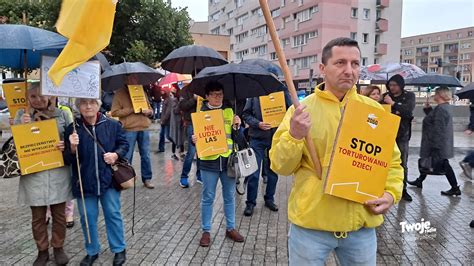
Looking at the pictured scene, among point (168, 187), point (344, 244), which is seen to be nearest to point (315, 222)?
point (344, 244)

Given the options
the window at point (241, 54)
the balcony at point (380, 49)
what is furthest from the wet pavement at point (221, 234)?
A: the window at point (241, 54)

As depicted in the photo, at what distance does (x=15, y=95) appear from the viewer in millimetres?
4250

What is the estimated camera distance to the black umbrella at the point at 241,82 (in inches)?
190

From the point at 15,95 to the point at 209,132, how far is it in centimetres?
210

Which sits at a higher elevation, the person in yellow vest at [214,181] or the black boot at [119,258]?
the person in yellow vest at [214,181]

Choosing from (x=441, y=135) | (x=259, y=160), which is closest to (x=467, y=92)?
(x=441, y=135)

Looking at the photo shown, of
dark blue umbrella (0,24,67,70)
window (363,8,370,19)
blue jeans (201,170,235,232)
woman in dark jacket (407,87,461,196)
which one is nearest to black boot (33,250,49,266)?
blue jeans (201,170,235,232)

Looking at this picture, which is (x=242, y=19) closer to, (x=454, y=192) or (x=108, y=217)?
(x=454, y=192)

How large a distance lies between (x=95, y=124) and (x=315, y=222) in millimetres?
2513

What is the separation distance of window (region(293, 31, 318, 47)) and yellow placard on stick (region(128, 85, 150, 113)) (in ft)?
140

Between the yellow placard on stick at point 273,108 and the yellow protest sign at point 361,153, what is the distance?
3440 millimetres

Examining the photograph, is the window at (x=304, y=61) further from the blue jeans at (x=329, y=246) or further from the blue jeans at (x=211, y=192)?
the blue jeans at (x=329, y=246)

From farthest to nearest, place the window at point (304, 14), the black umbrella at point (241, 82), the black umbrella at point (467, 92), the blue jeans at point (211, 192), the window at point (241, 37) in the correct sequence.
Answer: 1. the window at point (241, 37)
2. the window at point (304, 14)
3. the black umbrella at point (467, 92)
4. the black umbrella at point (241, 82)
5. the blue jeans at point (211, 192)

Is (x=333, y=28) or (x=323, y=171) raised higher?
(x=333, y=28)
